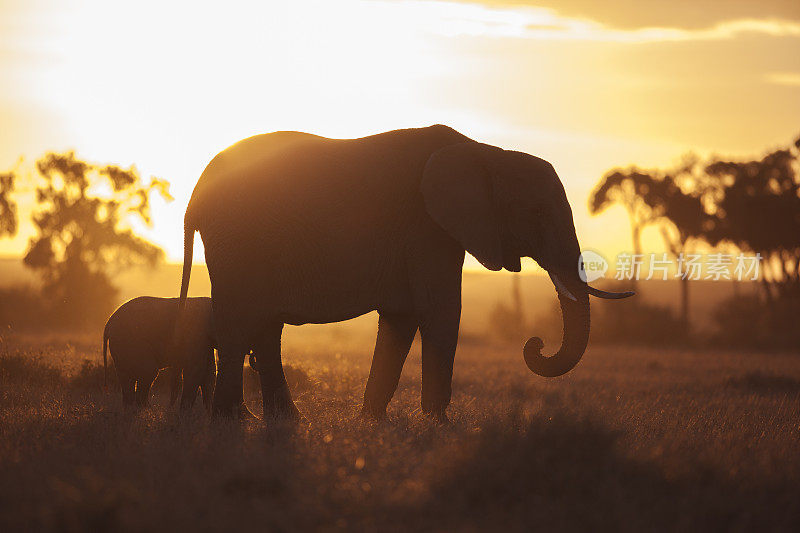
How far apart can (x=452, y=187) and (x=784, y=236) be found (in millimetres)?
30633

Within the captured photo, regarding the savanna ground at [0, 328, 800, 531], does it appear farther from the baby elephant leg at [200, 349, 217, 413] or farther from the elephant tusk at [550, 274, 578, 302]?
the elephant tusk at [550, 274, 578, 302]

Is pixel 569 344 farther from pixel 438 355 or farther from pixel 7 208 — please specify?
pixel 7 208

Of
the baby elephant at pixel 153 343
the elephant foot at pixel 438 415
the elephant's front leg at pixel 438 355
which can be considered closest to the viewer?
the elephant's front leg at pixel 438 355

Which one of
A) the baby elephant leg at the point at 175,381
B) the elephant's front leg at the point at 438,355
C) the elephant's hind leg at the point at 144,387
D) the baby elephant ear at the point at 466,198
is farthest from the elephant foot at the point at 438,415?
the elephant's hind leg at the point at 144,387

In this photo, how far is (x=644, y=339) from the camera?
116 ft

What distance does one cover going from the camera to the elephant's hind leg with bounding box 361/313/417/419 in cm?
987

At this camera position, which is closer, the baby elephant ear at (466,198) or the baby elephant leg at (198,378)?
the baby elephant ear at (466,198)

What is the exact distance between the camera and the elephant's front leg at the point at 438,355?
30.3 ft

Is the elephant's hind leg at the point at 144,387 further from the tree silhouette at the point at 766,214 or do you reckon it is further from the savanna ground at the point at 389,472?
the tree silhouette at the point at 766,214

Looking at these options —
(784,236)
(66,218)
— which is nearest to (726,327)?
(784,236)

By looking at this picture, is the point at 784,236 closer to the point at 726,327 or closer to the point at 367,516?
the point at 726,327

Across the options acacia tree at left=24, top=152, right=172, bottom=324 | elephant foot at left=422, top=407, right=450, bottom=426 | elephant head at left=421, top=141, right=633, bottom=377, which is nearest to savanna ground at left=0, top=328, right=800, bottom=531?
elephant foot at left=422, top=407, right=450, bottom=426

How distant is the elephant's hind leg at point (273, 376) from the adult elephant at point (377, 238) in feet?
0.05

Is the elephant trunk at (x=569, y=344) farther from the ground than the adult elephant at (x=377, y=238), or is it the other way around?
the adult elephant at (x=377, y=238)
